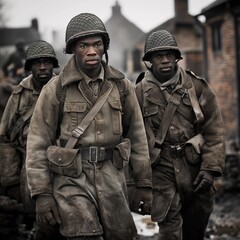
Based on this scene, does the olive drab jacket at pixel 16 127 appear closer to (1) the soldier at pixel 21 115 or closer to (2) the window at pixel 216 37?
(1) the soldier at pixel 21 115

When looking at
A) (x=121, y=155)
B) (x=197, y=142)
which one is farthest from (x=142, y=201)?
(x=197, y=142)

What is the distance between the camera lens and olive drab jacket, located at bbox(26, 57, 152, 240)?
14.9 feet

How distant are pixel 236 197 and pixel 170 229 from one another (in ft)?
16.4

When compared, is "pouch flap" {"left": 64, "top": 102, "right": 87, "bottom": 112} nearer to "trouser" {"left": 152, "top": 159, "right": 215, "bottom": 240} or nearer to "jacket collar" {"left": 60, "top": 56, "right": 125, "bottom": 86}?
"jacket collar" {"left": 60, "top": 56, "right": 125, "bottom": 86}

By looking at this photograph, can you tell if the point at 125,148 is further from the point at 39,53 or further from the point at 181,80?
the point at 39,53

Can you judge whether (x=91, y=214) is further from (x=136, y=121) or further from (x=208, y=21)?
(x=208, y=21)

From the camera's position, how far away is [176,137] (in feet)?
19.1

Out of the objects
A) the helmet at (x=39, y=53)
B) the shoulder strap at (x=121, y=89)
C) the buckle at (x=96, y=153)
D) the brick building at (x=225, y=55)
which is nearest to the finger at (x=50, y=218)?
the buckle at (x=96, y=153)

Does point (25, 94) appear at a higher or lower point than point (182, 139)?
higher

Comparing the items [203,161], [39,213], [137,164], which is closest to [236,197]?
[203,161]

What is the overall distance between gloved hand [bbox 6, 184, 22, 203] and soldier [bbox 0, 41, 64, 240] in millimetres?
49

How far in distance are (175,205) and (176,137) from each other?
0.73 meters

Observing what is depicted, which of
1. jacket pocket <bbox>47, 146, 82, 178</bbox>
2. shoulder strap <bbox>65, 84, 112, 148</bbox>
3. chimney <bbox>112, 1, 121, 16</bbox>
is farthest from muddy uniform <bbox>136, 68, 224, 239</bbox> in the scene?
chimney <bbox>112, 1, 121, 16</bbox>

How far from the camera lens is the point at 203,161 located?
5.80 m
